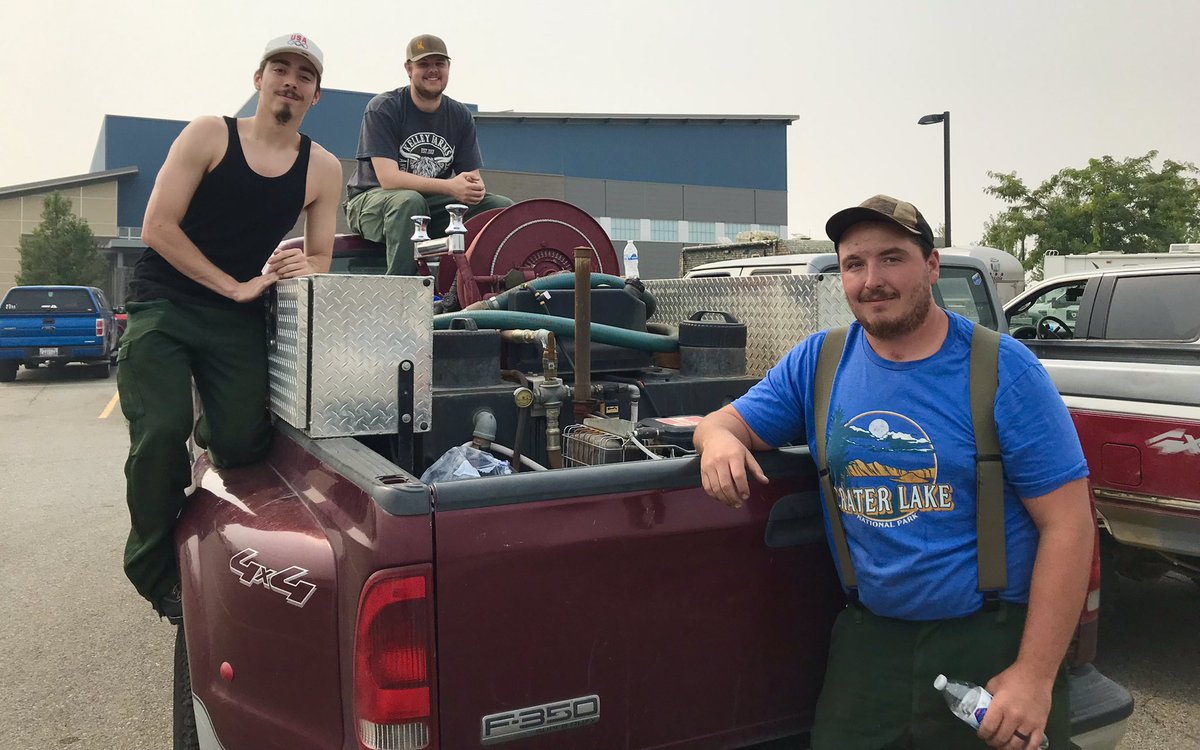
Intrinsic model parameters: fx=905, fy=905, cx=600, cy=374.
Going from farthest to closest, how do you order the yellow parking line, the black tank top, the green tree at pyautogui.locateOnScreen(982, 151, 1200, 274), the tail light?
the green tree at pyautogui.locateOnScreen(982, 151, 1200, 274) < the yellow parking line < the black tank top < the tail light

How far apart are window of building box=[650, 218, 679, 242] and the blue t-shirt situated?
41710mm

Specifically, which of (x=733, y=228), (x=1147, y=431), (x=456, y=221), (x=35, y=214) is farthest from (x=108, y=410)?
(x=35, y=214)

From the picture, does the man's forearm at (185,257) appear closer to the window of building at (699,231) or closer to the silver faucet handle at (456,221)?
the silver faucet handle at (456,221)

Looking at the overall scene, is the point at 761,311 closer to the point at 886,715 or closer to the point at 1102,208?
the point at 886,715

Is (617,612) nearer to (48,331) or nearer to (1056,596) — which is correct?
(1056,596)

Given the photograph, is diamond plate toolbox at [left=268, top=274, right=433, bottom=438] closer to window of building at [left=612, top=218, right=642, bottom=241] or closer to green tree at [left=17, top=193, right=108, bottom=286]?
window of building at [left=612, top=218, right=642, bottom=241]

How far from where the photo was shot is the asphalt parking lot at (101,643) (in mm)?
3512

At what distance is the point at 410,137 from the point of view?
4.70 metres

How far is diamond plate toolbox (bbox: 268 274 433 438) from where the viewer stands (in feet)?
7.54

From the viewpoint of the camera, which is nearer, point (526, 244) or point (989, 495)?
point (989, 495)

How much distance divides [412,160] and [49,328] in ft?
51.4

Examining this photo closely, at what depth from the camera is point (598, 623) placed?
5.73 feet

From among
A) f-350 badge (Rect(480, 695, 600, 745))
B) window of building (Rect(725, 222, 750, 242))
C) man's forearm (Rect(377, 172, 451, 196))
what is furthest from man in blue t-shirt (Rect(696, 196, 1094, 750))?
window of building (Rect(725, 222, 750, 242))

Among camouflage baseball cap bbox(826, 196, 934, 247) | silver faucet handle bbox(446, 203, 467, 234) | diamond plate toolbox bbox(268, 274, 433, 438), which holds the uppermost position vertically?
silver faucet handle bbox(446, 203, 467, 234)
